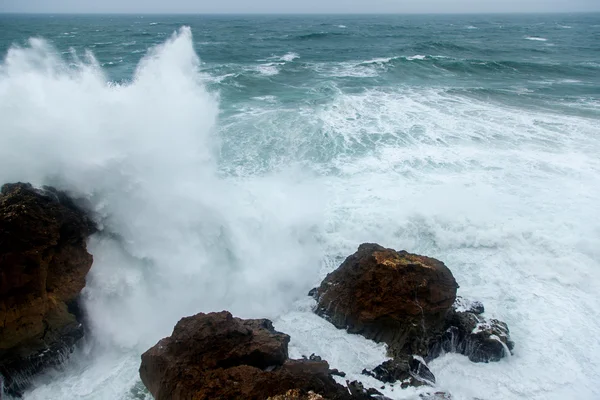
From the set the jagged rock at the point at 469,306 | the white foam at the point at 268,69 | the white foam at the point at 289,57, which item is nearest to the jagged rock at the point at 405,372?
the jagged rock at the point at 469,306

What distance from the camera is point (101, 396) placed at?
5.71 metres

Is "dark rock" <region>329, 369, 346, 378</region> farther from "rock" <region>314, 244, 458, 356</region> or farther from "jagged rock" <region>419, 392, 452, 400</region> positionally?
"jagged rock" <region>419, 392, 452, 400</region>

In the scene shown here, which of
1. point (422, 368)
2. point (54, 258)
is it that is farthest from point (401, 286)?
point (54, 258)

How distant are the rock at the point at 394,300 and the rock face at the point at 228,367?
1371mm

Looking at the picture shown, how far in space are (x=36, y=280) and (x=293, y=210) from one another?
560 cm

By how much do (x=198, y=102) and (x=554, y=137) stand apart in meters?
12.3

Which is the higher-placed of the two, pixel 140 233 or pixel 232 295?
pixel 140 233

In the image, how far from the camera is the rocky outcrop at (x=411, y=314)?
6.45 meters

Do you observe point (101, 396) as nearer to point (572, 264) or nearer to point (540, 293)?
point (540, 293)

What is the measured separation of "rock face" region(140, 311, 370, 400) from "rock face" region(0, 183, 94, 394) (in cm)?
161

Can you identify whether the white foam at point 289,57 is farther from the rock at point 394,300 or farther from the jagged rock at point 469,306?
the jagged rock at point 469,306

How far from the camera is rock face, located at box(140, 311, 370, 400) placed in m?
4.83

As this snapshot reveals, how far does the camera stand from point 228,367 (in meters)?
5.38

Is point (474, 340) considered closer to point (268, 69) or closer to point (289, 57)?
point (268, 69)
